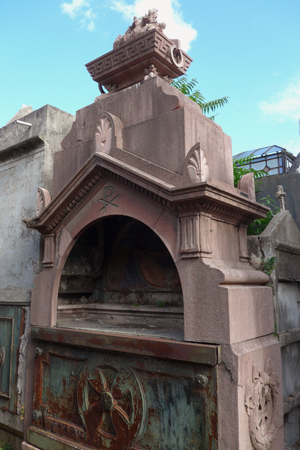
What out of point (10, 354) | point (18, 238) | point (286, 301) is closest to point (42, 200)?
point (18, 238)

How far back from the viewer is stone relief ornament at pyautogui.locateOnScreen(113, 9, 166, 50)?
511cm

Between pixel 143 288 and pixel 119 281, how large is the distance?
0.53m

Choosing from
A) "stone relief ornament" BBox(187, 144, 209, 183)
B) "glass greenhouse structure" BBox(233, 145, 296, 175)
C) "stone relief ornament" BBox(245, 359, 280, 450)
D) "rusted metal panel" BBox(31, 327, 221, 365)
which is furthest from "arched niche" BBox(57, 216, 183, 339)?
"glass greenhouse structure" BBox(233, 145, 296, 175)

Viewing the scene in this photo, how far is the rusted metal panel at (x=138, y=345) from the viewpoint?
3.63 meters

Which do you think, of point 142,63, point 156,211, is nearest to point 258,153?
point 142,63

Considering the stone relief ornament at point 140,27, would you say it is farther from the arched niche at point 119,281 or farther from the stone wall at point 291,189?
the stone wall at point 291,189

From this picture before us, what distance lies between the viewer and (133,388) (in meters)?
4.21

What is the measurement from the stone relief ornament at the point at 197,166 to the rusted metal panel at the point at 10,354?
355 centimetres

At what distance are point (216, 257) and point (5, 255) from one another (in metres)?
4.04

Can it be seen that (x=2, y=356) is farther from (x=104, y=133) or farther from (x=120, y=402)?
(x=104, y=133)

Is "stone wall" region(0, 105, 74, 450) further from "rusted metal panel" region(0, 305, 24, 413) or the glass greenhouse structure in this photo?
the glass greenhouse structure

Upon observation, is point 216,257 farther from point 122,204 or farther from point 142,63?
point 142,63

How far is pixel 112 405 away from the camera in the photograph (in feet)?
14.3

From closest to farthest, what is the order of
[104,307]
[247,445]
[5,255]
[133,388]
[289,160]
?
[247,445] < [133,388] < [104,307] < [5,255] < [289,160]
